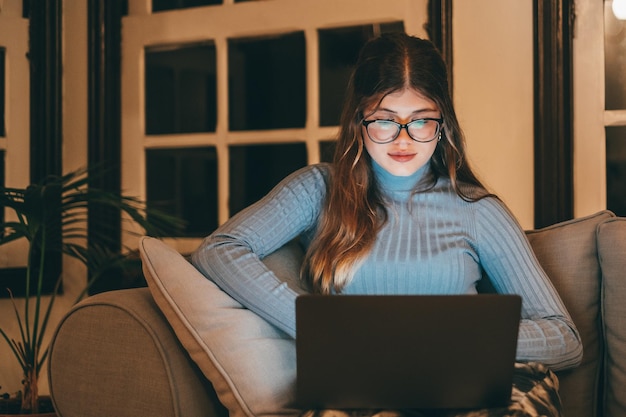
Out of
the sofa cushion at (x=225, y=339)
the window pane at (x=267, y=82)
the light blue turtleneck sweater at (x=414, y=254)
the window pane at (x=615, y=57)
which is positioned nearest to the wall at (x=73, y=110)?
the window pane at (x=267, y=82)

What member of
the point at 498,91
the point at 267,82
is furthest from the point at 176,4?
the point at 498,91

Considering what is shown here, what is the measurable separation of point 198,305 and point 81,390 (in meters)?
0.27

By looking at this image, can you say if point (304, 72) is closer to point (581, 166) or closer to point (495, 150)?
point (495, 150)

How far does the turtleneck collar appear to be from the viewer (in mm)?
1813

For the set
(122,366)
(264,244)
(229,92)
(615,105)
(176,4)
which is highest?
(176,4)

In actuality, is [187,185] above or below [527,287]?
above

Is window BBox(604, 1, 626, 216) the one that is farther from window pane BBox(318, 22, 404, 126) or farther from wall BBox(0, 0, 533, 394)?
window pane BBox(318, 22, 404, 126)

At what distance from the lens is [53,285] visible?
2.78 m

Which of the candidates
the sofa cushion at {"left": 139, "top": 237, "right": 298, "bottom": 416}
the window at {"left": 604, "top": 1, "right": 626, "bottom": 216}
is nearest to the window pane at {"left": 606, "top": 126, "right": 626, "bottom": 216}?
the window at {"left": 604, "top": 1, "right": 626, "bottom": 216}

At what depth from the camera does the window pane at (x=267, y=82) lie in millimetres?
2629

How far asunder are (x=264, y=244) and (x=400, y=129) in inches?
15.0

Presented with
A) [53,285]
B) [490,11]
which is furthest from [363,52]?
[53,285]

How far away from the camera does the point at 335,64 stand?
257cm

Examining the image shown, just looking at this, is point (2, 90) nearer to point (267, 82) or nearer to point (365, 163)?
point (267, 82)
